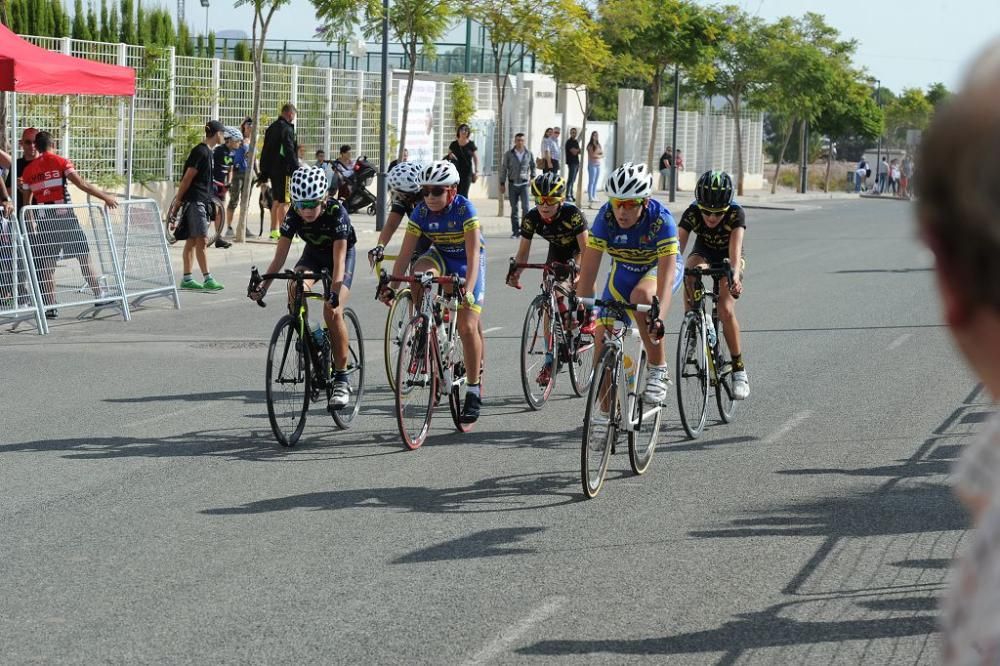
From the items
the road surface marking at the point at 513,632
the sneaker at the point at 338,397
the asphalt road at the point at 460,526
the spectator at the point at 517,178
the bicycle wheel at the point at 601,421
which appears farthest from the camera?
the spectator at the point at 517,178

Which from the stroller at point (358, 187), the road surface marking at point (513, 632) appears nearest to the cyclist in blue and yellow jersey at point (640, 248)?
the road surface marking at point (513, 632)

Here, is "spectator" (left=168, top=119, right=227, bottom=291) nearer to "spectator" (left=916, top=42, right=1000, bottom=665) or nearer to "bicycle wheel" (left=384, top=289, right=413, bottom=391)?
"bicycle wheel" (left=384, top=289, right=413, bottom=391)

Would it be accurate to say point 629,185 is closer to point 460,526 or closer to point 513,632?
point 460,526

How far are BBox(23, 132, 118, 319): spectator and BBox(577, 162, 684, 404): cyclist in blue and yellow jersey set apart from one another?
23.9 feet

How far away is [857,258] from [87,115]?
13.5 meters

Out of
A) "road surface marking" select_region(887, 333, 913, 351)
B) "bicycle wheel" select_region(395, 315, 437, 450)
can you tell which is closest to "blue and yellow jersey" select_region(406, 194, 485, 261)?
"bicycle wheel" select_region(395, 315, 437, 450)

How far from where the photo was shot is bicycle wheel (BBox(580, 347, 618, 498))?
7574 millimetres

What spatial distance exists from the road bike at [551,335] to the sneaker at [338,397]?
164 centimetres

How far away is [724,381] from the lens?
391 inches

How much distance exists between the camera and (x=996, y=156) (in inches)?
46.9

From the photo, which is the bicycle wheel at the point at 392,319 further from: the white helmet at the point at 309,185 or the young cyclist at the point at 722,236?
the young cyclist at the point at 722,236

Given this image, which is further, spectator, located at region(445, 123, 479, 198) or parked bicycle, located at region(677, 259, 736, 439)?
spectator, located at region(445, 123, 479, 198)

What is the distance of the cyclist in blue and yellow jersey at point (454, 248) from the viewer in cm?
938

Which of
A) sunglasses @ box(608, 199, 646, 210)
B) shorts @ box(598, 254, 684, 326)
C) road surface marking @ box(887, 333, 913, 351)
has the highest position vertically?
sunglasses @ box(608, 199, 646, 210)
